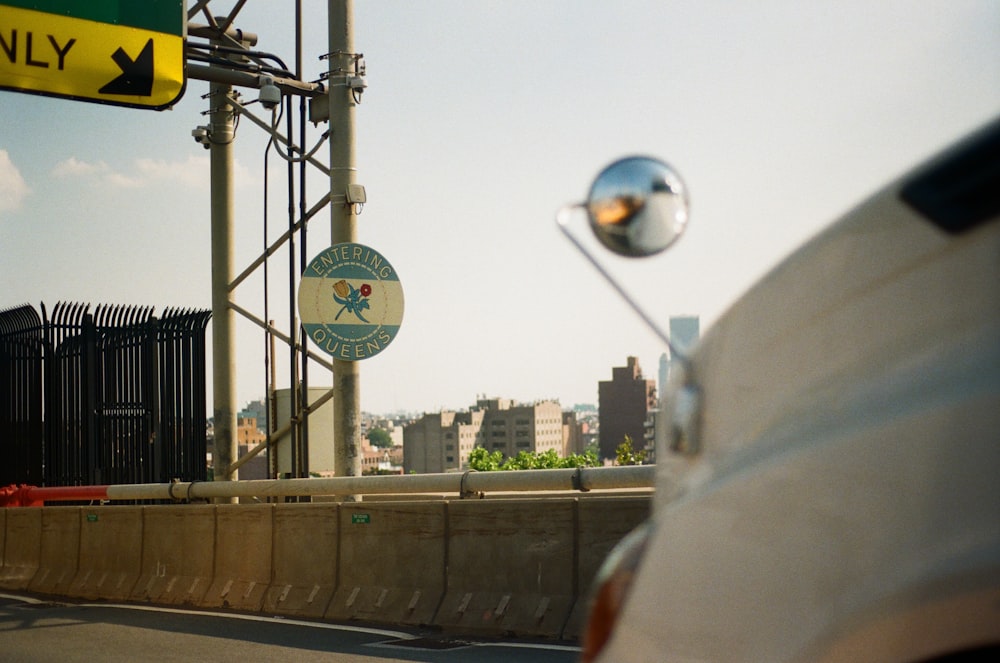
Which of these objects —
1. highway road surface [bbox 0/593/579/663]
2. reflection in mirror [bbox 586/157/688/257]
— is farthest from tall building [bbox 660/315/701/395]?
highway road surface [bbox 0/593/579/663]

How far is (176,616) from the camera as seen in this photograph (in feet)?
35.8

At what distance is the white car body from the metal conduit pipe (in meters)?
6.37

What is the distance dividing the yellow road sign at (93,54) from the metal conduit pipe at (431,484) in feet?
11.9

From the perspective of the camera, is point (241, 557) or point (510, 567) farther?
point (241, 557)

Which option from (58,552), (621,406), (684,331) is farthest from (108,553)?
(621,406)

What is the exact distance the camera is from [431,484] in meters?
10.2

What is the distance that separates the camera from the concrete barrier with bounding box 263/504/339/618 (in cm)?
1073

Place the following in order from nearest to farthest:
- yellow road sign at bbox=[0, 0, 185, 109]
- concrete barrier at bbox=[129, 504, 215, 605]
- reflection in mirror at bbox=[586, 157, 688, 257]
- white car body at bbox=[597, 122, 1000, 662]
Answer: white car body at bbox=[597, 122, 1000, 662]
reflection in mirror at bbox=[586, 157, 688, 257]
yellow road sign at bbox=[0, 0, 185, 109]
concrete barrier at bbox=[129, 504, 215, 605]

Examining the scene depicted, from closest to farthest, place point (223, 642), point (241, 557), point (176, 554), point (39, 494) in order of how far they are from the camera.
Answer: point (223, 642), point (241, 557), point (176, 554), point (39, 494)

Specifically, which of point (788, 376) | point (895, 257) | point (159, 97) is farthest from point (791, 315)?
point (159, 97)

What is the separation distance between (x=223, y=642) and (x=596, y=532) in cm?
273

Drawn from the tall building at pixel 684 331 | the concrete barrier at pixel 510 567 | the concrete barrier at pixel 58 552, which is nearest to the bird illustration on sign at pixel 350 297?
the concrete barrier at pixel 510 567

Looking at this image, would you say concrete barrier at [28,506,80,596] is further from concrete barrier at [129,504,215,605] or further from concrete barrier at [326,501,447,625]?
concrete barrier at [326,501,447,625]

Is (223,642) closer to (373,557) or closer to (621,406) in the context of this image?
(373,557)
